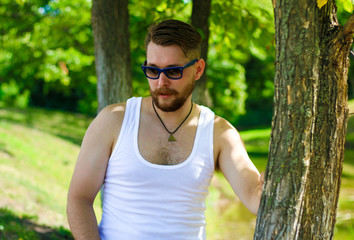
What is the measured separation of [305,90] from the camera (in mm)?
1671

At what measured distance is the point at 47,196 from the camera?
6.41 meters

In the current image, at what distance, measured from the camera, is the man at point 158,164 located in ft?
7.12

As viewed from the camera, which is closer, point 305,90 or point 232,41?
point 305,90

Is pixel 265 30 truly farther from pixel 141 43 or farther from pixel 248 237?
pixel 248 237

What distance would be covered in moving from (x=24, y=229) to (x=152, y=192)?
283 centimetres

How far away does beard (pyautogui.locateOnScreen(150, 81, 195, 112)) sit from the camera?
227 cm

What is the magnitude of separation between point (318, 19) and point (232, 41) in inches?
104

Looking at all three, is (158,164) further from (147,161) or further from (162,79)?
(162,79)

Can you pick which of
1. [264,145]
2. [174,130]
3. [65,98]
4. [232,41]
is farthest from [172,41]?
[65,98]

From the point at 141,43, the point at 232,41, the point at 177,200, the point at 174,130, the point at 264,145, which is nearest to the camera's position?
the point at 177,200

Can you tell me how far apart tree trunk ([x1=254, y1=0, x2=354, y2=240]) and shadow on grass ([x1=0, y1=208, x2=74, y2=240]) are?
3.20 m

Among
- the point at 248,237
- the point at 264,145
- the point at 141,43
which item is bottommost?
the point at 248,237

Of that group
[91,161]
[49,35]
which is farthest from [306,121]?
[49,35]

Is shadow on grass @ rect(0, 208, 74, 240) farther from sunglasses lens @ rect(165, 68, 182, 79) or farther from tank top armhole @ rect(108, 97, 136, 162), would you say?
sunglasses lens @ rect(165, 68, 182, 79)
